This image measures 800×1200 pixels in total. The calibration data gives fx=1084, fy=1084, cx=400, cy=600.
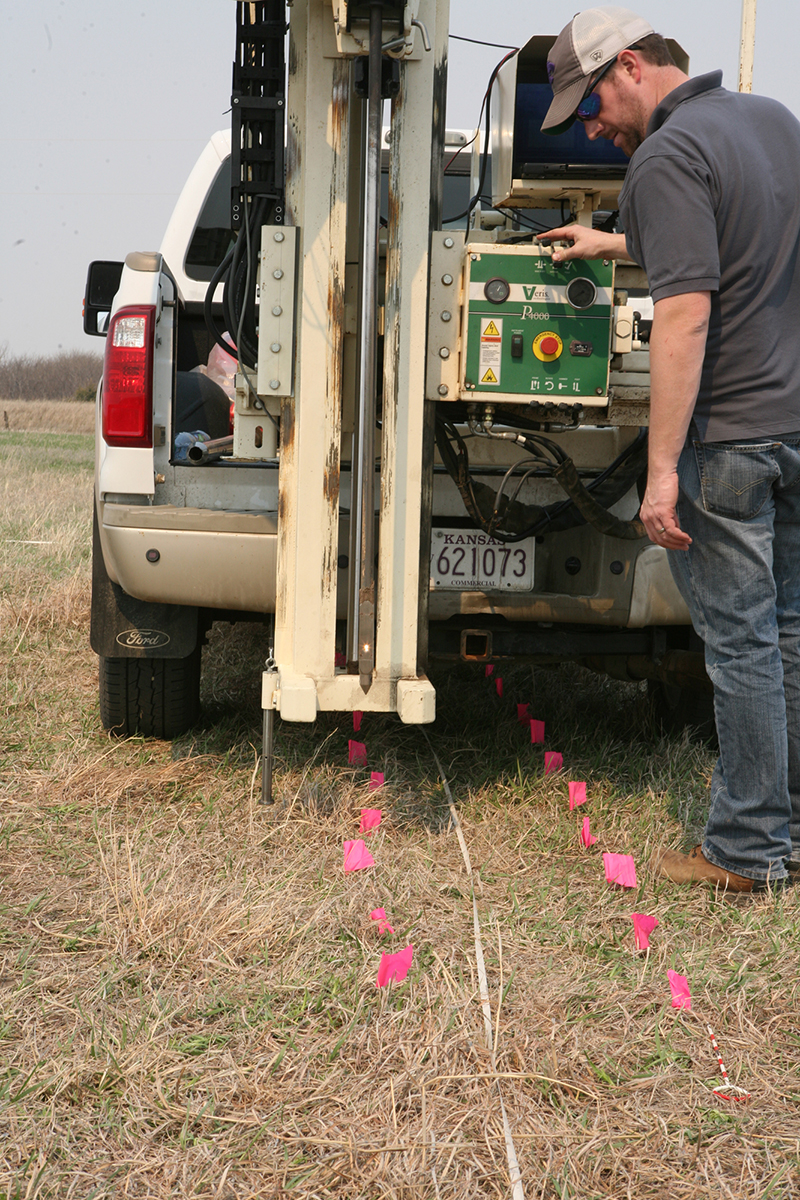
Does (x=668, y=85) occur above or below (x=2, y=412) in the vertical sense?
above

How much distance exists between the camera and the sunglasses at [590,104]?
8.53ft

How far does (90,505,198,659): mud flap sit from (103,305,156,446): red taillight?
408 millimetres

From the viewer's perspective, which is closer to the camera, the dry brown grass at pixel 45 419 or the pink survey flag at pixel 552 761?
the pink survey flag at pixel 552 761

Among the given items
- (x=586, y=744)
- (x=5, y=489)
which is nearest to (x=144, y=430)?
(x=586, y=744)

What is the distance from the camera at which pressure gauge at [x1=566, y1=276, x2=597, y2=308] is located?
9.05 ft

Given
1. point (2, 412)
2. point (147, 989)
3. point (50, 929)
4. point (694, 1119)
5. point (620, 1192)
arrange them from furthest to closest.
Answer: point (2, 412)
point (50, 929)
point (147, 989)
point (694, 1119)
point (620, 1192)

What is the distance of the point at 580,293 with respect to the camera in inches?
109

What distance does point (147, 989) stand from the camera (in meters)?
2.19

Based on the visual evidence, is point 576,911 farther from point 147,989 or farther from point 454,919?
point 147,989

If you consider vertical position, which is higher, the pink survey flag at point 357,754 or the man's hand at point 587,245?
the man's hand at point 587,245

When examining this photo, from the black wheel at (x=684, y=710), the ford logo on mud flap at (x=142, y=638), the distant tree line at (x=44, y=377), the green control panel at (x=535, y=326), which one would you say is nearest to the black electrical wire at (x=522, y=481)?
the green control panel at (x=535, y=326)

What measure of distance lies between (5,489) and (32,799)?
416 inches

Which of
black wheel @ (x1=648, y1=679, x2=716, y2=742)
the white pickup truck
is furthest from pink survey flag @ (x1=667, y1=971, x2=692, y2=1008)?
black wheel @ (x1=648, y1=679, x2=716, y2=742)

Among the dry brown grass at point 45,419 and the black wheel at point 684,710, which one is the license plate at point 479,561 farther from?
the dry brown grass at point 45,419
